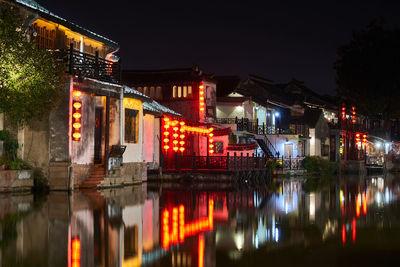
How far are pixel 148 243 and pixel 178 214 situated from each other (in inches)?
209

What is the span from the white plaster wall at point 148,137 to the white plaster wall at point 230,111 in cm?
1804

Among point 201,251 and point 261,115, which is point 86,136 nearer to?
point 201,251

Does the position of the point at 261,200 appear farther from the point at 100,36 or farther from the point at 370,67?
the point at 370,67

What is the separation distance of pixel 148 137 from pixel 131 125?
4.49 metres

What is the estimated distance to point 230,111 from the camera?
55.0 metres

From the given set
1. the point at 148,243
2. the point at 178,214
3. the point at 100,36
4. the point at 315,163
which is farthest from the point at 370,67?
the point at 148,243

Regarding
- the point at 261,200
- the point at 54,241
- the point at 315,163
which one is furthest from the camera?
the point at 315,163

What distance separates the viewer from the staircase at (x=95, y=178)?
90.1 ft

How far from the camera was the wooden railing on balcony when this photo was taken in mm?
26166

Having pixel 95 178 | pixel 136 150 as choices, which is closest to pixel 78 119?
pixel 95 178

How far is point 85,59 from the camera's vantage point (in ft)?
91.9

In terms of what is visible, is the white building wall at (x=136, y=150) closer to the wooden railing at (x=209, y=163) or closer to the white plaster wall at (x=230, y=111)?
the wooden railing at (x=209, y=163)

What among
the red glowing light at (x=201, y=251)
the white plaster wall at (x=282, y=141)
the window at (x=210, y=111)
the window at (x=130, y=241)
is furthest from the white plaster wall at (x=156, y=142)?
the red glowing light at (x=201, y=251)

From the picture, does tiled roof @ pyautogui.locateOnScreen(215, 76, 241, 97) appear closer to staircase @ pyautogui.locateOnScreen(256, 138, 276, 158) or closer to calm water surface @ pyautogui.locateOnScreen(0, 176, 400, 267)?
staircase @ pyautogui.locateOnScreen(256, 138, 276, 158)
